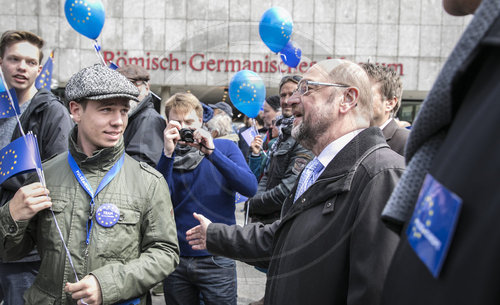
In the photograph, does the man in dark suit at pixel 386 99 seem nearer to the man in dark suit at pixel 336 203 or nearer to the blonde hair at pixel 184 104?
the man in dark suit at pixel 336 203

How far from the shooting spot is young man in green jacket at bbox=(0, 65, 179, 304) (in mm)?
2025

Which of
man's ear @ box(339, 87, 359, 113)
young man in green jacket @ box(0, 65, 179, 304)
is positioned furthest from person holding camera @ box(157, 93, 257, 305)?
man's ear @ box(339, 87, 359, 113)

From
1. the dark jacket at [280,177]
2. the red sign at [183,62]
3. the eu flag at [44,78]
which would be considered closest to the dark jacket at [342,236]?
the dark jacket at [280,177]

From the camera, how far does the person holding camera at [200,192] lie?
3.24m

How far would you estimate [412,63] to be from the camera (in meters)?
19.1

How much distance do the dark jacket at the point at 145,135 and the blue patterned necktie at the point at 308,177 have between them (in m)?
1.49

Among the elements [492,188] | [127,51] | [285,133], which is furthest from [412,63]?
[492,188]

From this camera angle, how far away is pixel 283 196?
376 centimetres

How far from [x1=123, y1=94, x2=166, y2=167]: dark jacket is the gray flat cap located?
1044 mm

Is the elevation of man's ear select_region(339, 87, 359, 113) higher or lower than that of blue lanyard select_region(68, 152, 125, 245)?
higher

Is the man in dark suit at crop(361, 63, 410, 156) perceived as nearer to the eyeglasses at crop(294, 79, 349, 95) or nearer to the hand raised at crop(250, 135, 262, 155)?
the eyeglasses at crop(294, 79, 349, 95)

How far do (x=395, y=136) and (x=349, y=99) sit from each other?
116cm

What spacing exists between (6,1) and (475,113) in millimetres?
21317

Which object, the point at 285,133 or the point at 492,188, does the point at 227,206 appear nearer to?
the point at 285,133
